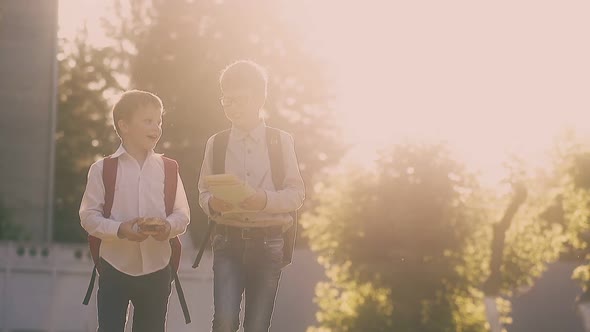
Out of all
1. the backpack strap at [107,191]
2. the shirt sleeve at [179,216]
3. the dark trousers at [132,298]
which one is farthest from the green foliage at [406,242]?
the backpack strap at [107,191]

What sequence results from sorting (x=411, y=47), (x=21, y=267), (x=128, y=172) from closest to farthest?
(x=128, y=172)
(x=21, y=267)
(x=411, y=47)

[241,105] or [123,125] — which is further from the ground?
[241,105]

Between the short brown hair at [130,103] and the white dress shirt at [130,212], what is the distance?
0.17 m

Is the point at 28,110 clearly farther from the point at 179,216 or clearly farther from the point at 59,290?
the point at 179,216

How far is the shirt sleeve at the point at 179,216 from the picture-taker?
5.79 meters

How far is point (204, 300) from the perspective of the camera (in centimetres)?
1714

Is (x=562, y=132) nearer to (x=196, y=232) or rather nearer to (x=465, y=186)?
(x=465, y=186)

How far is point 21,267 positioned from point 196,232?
8.50 meters

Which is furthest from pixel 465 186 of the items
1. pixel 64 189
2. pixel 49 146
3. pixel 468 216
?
pixel 64 189

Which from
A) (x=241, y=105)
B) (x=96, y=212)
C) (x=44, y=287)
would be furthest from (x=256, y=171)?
(x=44, y=287)

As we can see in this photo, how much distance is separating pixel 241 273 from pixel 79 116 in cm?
3070

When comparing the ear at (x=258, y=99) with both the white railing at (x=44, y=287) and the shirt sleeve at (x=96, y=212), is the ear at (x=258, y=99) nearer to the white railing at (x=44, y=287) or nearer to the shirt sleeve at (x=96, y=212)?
the shirt sleeve at (x=96, y=212)

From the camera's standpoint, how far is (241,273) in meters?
6.14

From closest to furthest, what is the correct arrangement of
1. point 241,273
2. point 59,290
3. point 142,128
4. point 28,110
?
1. point 142,128
2. point 241,273
3. point 59,290
4. point 28,110
